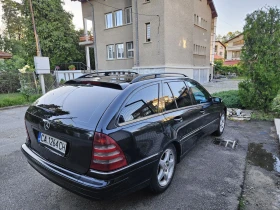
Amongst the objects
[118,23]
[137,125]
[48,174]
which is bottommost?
[48,174]

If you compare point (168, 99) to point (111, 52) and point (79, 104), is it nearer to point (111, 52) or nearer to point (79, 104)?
point (79, 104)

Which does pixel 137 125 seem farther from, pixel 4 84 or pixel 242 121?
pixel 4 84

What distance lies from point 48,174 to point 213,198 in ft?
6.99

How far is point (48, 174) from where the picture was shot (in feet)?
7.20

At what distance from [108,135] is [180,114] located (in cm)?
143

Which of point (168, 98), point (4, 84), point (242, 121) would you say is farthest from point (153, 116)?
point (4, 84)

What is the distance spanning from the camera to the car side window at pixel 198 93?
143 inches

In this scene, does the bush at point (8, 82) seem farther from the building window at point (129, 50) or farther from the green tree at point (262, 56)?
the green tree at point (262, 56)

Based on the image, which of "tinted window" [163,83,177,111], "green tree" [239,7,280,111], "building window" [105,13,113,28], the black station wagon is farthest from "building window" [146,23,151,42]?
"tinted window" [163,83,177,111]

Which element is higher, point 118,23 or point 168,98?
point 118,23

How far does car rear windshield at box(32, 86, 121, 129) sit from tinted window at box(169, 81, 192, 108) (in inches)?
45.7

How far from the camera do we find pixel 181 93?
126 inches

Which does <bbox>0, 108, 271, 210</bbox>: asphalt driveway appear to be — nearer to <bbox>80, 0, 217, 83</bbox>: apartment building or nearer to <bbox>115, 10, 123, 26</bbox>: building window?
Result: <bbox>80, 0, 217, 83</bbox>: apartment building

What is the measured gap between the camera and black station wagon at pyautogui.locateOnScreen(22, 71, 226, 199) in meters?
1.87
